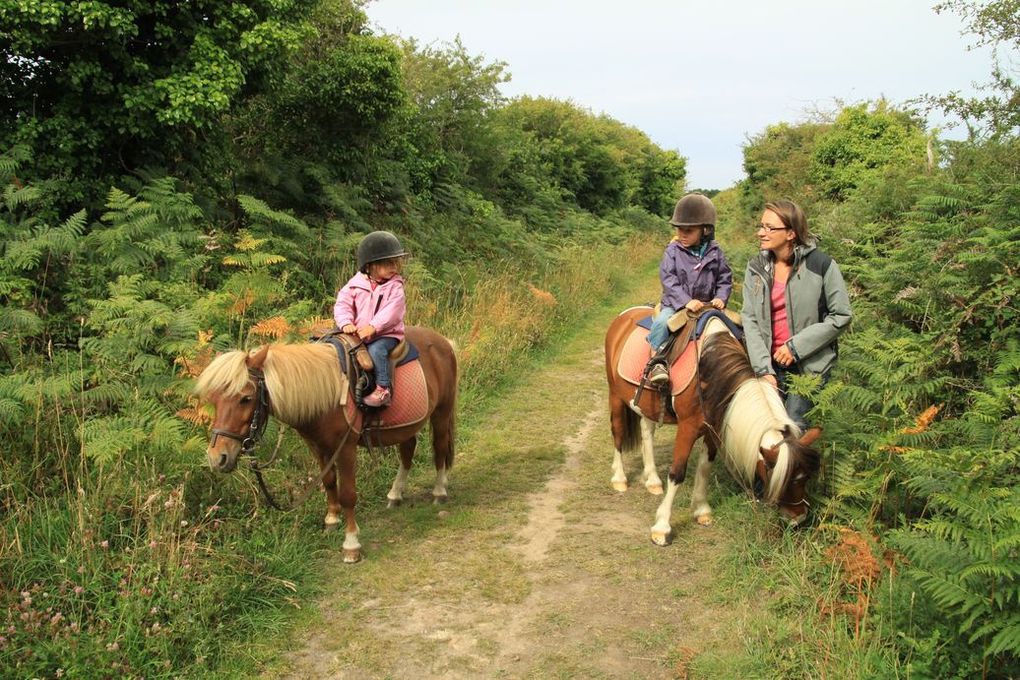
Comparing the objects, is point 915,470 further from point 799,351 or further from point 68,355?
point 68,355

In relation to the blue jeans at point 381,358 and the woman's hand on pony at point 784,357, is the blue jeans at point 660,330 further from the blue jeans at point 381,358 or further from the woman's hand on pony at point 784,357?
the blue jeans at point 381,358

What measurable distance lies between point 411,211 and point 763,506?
400 inches

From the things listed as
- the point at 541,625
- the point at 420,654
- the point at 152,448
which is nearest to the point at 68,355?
the point at 152,448

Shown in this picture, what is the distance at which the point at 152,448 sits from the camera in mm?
4254

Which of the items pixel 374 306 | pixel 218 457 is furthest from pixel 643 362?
pixel 218 457

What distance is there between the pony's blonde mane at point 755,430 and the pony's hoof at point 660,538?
2.65 ft

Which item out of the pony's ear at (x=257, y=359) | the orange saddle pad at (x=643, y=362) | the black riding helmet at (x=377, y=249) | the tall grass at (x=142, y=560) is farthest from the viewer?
the orange saddle pad at (x=643, y=362)

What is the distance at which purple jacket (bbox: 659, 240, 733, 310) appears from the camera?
505cm

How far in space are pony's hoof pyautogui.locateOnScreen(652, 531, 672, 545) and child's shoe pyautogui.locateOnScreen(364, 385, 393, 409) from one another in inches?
84.5

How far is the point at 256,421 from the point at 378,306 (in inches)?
49.8

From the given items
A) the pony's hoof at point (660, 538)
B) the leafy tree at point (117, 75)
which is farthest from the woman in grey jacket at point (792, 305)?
the leafy tree at point (117, 75)

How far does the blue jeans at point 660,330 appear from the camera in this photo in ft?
16.1

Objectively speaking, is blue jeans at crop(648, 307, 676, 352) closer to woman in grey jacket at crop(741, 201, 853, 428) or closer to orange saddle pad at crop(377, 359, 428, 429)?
woman in grey jacket at crop(741, 201, 853, 428)

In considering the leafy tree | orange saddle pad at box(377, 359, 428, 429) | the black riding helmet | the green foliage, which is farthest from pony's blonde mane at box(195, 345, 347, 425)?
the green foliage
